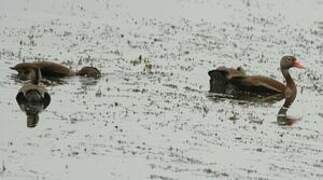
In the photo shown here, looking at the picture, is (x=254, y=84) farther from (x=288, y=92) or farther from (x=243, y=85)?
(x=288, y=92)

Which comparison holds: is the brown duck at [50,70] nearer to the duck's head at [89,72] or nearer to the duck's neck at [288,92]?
the duck's head at [89,72]

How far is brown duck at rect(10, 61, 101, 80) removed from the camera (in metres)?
23.0

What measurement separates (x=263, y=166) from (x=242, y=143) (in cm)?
178

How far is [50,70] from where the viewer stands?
23.5 m

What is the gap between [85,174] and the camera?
14.5 meters

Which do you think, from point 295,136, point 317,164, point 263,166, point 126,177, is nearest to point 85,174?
point 126,177

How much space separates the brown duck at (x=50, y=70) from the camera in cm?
2302

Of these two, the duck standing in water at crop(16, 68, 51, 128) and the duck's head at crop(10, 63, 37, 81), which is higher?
the duck's head at crop(10, 63, 37, 81)

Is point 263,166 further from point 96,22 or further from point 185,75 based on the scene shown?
point 96,22

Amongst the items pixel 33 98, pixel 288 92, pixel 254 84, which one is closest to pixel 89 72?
pixel 254 84

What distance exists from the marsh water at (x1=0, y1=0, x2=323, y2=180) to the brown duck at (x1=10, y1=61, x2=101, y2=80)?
0.23 m

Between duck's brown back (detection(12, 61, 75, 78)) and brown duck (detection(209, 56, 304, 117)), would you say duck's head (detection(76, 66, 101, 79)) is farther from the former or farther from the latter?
brown duck (detection(209, 56, 304, 117))

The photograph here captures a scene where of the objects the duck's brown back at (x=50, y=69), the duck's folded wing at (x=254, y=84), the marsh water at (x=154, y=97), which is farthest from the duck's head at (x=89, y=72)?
the duck's folded wing at (x=254, y=84)

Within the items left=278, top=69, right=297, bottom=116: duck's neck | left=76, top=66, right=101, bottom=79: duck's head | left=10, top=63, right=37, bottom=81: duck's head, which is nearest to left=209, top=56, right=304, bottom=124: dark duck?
left=278, top=69, right=297, bottom=116: duck's neck
